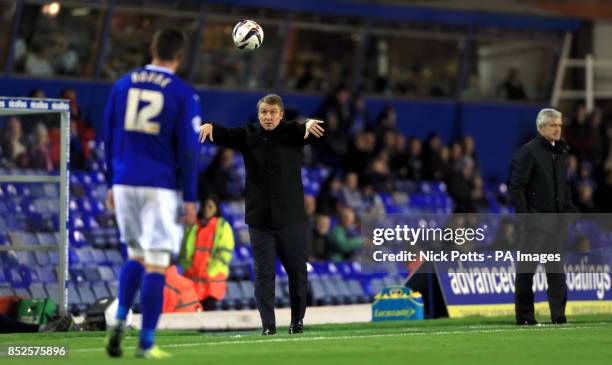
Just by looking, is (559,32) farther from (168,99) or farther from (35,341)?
Answer: (168,99)

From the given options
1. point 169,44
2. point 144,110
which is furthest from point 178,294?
point 169,44

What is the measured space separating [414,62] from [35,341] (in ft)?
59.2

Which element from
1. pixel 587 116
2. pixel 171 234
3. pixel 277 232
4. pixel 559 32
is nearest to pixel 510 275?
pixel 277 232

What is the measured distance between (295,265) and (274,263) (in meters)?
0.20

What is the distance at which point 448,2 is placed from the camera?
1193 inches

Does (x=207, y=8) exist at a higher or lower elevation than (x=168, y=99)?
higher

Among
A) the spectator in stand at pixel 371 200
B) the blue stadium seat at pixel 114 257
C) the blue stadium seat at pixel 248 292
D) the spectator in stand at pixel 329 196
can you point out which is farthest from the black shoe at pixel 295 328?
the spectator in stand at pixel 371 200

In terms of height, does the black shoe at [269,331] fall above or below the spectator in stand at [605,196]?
below

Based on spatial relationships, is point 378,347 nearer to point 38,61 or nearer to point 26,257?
point 26,257

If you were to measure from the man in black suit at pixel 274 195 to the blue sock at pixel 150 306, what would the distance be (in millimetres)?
3380

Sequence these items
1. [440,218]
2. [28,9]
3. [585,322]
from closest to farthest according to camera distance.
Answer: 1. [585,322]
2. [440,218]
3. [28,9]

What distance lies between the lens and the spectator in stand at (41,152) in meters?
16.8

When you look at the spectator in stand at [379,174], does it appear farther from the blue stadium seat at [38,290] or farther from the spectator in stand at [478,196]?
the blue stadium seat at [38,290]

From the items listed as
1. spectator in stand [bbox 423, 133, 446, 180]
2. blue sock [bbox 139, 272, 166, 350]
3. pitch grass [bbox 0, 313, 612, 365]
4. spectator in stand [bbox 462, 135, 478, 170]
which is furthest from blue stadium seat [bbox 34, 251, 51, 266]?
spectator in stand [bbox 462, 135, 478, 170]
